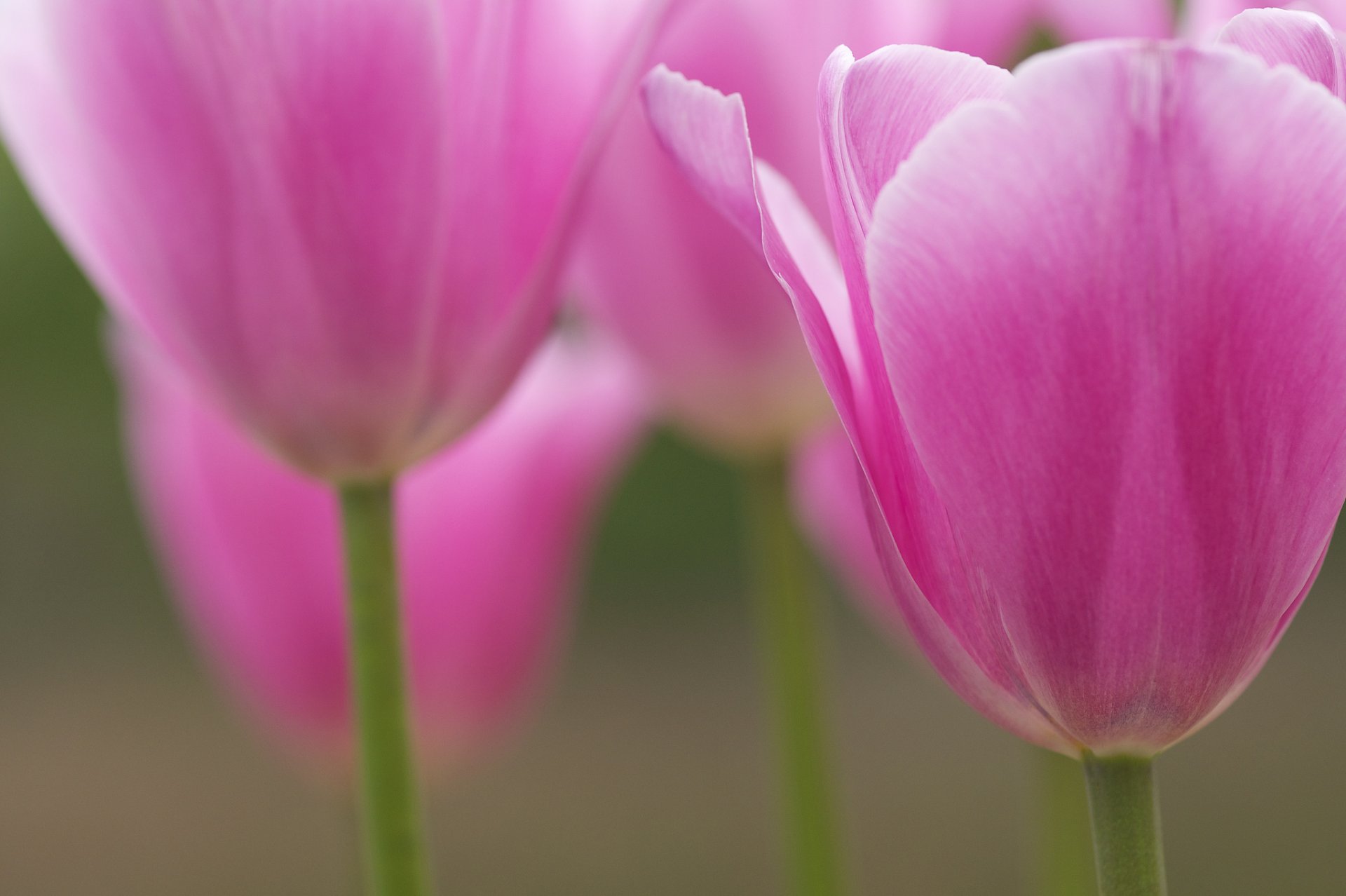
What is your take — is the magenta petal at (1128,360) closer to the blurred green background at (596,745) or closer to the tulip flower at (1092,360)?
the tulip flower at (1092,360)

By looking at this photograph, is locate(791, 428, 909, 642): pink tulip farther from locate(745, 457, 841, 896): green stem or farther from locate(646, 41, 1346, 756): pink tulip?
locate(646, 41, 1346, 756): pink tulip

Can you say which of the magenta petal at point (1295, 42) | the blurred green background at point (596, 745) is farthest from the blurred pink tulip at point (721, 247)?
the blurred green background at point (596, 745)

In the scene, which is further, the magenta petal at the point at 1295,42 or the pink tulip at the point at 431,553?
the pink tulip at the point at 431,553

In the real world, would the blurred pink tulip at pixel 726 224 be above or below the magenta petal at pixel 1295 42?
below

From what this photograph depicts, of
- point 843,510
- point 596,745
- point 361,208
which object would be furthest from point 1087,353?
point 596,745

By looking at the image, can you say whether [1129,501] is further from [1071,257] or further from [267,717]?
[267,717]

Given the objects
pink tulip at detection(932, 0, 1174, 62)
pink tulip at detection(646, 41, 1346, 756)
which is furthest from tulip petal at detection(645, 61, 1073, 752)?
pink tulip at detection(932, 0, 1174, 62)
